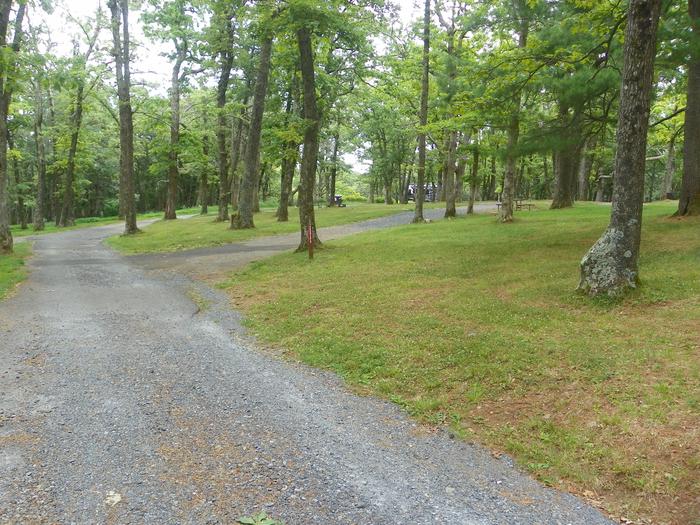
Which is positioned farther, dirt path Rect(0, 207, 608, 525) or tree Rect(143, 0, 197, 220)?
tree Rect(143, 0, 197, 220)

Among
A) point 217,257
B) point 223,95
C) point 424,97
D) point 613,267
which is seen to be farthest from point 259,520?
point 223,95

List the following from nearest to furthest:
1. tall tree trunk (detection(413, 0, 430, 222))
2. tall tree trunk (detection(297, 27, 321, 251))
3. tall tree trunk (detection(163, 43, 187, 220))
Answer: tall tree trunk (detection(297, 27, 321, 251)), tall tree trunk (detection(413, 0, 430, 222)), tall tree trunk (detection(163, 43, 187, 220))

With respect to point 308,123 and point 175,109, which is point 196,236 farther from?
point 175,109

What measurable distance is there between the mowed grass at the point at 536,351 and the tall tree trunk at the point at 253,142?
9.79 meters

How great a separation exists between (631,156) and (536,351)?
10.6 feet

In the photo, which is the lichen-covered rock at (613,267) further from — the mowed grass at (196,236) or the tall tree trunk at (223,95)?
the tall tree trunk at (223,95)

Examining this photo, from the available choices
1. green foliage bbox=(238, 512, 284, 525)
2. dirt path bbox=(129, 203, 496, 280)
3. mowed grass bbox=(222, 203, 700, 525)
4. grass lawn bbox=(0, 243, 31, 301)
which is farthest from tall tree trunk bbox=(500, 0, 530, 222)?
grass lawn bbox=(0, 243, 31, 301)

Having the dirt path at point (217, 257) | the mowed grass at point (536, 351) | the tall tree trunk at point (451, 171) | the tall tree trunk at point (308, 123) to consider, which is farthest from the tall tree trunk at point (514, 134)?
the dirt path at point (217, 257)

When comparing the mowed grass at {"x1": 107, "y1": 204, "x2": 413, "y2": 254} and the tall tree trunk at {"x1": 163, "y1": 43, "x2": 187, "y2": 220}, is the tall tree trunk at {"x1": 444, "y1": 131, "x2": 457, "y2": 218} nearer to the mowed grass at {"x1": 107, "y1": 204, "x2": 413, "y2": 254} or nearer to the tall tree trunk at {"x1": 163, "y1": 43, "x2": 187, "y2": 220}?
the mowed grass at {"x1": 107, "y1": 204, "x2": 413, "y2": 254}

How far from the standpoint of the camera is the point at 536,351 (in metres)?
5.34

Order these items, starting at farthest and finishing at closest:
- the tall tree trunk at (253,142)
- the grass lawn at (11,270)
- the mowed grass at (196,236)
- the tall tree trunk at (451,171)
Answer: the tall tree trunk at (451,171), the tall tree trunk at (253,142), the mowed grass at (196,236), the grass lawn at (11,270)

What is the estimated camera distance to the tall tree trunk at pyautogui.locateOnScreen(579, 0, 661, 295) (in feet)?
21.5

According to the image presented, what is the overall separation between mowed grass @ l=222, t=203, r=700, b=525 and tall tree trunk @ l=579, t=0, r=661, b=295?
386 millimetres

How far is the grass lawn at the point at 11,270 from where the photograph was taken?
32.1ft
